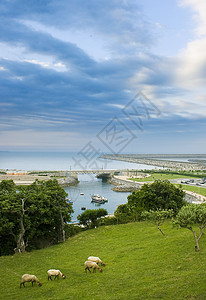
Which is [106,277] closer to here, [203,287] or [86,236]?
[203,287]

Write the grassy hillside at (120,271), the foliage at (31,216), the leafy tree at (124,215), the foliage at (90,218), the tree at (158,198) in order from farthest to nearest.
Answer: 1. the tree at (158,198)
2. the leafy tree at (124,215)
3. the foliage at (90,218)
4. the foliage at (31,216)
5. the grassy hillside at (120,271)

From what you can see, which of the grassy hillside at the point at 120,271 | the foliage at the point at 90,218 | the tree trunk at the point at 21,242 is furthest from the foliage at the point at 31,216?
the foliage at the point at 90,218

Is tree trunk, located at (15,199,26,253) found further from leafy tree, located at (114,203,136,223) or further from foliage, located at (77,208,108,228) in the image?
leafy tree, located at (114,203,136,223)

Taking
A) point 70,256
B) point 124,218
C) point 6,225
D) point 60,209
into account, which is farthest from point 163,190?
point 6,225

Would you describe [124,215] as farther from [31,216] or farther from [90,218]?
[31,216]

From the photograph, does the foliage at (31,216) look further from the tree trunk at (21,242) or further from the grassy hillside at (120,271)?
the grassy hillside at (120,271)
